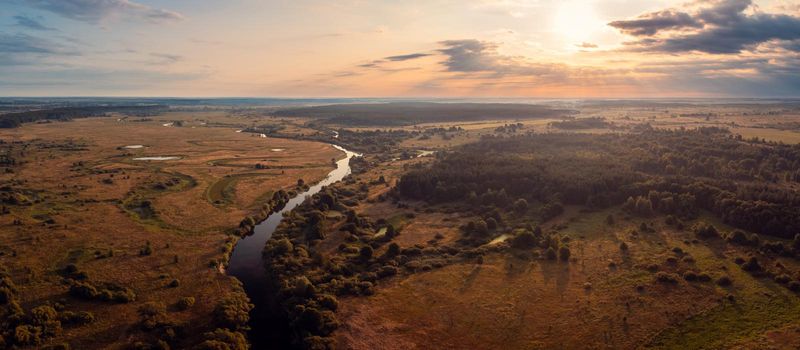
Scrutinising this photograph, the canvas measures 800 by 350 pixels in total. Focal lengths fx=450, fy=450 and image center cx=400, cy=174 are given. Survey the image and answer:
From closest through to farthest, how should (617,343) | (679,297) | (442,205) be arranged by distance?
(617,343) < (679,297) < (442,205)

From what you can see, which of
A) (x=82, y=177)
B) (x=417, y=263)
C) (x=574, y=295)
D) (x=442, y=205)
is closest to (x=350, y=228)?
(x=417, y=263)

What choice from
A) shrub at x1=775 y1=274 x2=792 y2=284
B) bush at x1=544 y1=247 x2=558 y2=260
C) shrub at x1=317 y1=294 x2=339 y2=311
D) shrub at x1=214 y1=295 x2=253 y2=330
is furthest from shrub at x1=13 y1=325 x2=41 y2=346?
shrub at x1=775 y1=274 x2=792 y2=284

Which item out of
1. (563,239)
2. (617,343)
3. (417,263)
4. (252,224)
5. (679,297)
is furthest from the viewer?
(252,224)

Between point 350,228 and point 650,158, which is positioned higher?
point 650,158

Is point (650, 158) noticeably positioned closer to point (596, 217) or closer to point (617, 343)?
point (596, 217)

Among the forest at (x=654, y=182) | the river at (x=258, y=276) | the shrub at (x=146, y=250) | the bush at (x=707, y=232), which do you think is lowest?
the river at (x=258, y=276)

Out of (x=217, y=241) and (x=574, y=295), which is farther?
(x=217, y=241)

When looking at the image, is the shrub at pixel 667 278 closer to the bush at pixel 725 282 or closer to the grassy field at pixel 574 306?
the grassy field at pixel 574 306

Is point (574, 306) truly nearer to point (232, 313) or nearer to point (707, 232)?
point (707, 232)

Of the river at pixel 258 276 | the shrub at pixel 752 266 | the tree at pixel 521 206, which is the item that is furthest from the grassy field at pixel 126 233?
the shrub at pixel 752 266

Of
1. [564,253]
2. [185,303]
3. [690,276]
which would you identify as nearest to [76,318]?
[185,303]
